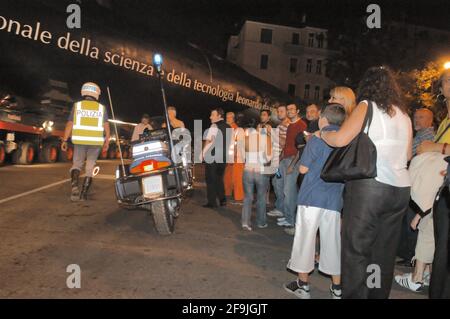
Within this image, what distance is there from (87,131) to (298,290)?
4.86 metres

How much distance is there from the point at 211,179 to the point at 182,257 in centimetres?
329

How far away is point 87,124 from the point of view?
7.04 metres

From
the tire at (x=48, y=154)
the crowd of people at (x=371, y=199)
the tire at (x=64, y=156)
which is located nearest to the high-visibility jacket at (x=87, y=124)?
the crowd of people at (x=371, y=199)

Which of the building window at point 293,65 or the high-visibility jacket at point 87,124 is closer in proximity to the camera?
the high-visibility jacket at point 87,124

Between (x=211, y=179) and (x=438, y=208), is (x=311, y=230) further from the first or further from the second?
(x=211, y=179)

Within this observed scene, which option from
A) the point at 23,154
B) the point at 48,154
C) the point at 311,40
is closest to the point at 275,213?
the point at 23,154

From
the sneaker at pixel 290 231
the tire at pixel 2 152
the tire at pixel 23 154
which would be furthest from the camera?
the tire at pixel 23 154

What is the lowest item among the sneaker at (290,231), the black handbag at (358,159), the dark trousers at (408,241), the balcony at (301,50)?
the sneaker at (290,231)

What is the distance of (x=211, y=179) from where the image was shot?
25.2 feet

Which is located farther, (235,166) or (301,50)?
(301,50)

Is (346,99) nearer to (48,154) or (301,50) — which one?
(48,154)

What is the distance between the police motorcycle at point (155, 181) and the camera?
524 centimetres

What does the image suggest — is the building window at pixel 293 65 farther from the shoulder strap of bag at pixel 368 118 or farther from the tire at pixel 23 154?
the shoulder strap of bag at pixel 368 118
